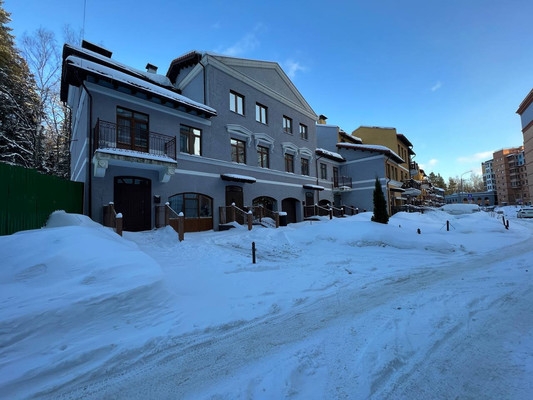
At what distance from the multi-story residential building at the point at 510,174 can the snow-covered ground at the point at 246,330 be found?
115m

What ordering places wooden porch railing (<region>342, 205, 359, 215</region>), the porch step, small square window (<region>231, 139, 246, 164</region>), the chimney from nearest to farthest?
the porch step, small square window (<region>231, 139, 246, 164</region>), the chimney, wooden porch railing (<region>342, 205, 359, 215</region>)

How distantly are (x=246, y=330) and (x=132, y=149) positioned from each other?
41.4ft

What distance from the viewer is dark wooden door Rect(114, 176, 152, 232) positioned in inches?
528

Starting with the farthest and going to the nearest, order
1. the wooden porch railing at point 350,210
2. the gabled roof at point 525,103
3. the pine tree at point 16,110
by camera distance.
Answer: the gabled roof at point 525,103, the wooden porch railing at point 350,210, the pine tree at point 16,110

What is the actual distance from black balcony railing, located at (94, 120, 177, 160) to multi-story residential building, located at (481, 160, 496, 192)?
485 ft

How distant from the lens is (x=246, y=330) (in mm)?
4191

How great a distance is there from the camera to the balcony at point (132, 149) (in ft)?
39.3

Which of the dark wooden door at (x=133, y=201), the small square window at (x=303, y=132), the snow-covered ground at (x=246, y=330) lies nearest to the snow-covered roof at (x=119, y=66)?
the dark wooden door at (x=133, y=201)

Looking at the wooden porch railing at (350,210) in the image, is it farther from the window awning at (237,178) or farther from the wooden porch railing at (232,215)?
the wooden porch railing at (232,215)

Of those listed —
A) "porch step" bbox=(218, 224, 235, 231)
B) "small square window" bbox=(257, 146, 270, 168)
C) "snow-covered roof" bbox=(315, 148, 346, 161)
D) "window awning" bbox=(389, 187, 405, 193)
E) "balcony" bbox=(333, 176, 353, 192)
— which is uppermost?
"snow-covered roof" bbox=(315, 148, 346, 161)

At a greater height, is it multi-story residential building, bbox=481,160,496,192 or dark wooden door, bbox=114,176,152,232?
multi-story residential building, bbox=481,160,496,192

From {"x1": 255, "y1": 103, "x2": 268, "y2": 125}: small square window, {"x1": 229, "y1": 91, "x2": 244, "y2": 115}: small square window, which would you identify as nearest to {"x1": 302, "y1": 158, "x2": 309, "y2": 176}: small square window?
{"x1": 255, "y1": 103, "x2": 268, "y2": 125}: small square window

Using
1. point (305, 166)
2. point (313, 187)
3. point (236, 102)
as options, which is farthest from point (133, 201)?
point (305, 166)

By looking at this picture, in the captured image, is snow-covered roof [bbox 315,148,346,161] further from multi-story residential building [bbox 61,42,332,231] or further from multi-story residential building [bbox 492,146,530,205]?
multi-story residential building [bbox 492,146,530,205]
